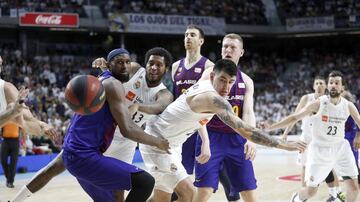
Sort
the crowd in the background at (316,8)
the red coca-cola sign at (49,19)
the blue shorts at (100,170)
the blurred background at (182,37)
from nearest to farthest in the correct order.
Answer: the blue shorts at (100,170)
the red coca-cola sign at (49,19)
the blurred background at (182,37)
the crowd in the background at (316,8)

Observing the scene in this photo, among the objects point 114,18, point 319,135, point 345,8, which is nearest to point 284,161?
point 319,135

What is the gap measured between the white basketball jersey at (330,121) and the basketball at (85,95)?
154 inches

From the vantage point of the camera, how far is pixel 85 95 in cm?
456

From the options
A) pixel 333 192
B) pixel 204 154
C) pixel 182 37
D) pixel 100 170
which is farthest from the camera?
pixel 182 37

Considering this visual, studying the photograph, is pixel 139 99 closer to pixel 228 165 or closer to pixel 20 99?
pixel 228 165

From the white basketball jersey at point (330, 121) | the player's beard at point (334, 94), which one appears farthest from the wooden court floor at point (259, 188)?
the player's beard at point (334, 94)

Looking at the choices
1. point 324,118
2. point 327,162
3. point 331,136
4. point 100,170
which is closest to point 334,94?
point 324,118

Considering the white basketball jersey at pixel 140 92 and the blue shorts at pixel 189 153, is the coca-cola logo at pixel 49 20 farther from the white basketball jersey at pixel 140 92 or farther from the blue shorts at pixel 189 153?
the white basketball jersey at pixel 140 92

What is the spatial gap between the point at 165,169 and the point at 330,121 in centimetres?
307

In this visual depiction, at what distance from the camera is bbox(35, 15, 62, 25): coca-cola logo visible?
882 inches

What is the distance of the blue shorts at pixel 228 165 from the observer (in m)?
6.03

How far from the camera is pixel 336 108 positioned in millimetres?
7668

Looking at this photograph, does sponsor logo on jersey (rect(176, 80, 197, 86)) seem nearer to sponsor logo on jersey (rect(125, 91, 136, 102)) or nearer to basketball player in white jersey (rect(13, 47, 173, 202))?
basketball player in white jersey (rect(13, 47, 173, 202))

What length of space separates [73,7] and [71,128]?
19995 mm
